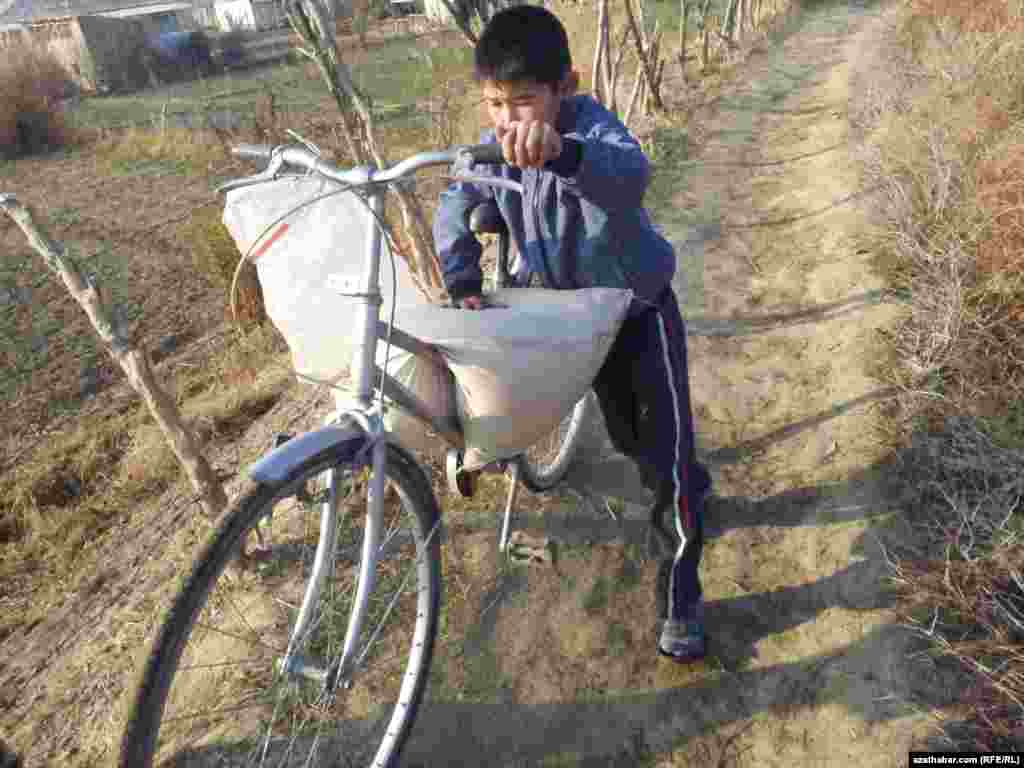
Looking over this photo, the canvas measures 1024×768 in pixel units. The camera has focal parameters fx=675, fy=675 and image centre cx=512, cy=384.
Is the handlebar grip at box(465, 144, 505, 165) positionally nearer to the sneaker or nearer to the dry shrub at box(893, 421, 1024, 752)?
the sneaker

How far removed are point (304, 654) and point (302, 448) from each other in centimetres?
59

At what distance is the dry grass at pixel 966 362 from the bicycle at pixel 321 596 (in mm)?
1245

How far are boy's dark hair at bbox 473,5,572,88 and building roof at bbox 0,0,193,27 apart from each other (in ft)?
103

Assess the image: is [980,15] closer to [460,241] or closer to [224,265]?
[460,241]

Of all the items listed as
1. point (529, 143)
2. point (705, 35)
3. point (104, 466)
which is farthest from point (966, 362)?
point (705, 35)

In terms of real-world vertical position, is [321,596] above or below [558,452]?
above

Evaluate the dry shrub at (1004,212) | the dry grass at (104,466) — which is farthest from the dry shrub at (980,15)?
the dry grass at (104,466)

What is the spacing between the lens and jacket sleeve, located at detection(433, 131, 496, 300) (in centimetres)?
174

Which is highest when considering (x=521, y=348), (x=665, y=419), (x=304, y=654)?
(x=521, y=348)

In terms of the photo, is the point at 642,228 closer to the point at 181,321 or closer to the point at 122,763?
the point at 122,763

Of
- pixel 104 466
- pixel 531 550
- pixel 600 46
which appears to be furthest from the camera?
pixel 600 46

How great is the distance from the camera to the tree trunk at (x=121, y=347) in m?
1.88

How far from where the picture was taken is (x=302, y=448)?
1.29 meters

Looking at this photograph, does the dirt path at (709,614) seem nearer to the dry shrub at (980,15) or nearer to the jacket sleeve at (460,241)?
the jacket sleeve at (460,241)
